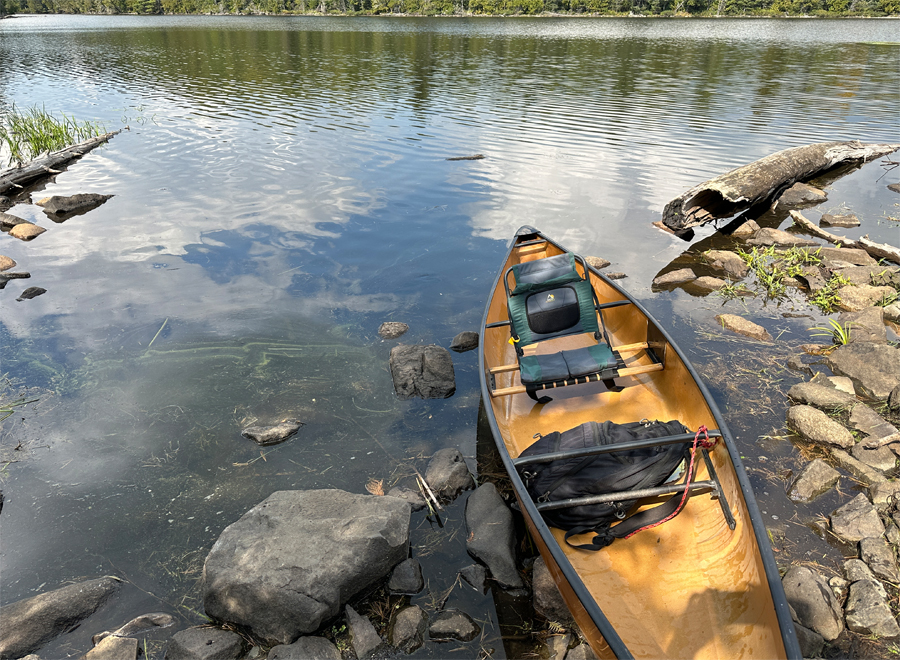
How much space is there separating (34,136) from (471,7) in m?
106

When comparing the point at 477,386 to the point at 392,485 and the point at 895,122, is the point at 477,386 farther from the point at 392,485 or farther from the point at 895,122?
the point at 895,122

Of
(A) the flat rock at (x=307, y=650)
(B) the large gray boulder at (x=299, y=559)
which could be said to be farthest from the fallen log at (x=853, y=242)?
(A) the flat rock at (x=307, y=650)

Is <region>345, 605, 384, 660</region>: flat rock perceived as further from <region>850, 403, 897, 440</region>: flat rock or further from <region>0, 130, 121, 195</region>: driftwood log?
<region>0, 130, 121, 195</region>: driftwood log

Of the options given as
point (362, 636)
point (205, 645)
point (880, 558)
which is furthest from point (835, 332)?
point (205, 645)

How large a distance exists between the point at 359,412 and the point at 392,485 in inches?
54.4

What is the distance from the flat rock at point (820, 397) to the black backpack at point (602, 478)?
2540 millimetres

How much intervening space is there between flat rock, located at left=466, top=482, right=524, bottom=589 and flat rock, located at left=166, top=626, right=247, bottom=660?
205 cm

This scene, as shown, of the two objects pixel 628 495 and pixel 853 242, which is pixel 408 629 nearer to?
pixel 628 495

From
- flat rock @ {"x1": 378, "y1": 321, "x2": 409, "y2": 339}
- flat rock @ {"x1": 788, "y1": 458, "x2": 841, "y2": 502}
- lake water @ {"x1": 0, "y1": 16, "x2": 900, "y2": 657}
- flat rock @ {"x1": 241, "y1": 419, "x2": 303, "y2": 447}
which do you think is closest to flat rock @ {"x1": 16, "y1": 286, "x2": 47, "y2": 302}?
lake water @ {"x1": 0, "y1": 16, "x2": 900, "y2": 657}

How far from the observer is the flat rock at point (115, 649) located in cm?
385

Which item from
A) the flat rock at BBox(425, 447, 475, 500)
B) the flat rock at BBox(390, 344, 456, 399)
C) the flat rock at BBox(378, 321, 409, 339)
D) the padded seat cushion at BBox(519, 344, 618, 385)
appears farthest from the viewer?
the flat rock at BBox(378, 321, 409, 339)

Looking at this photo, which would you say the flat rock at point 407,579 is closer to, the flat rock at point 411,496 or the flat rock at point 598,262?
the flat rock at point 411,496

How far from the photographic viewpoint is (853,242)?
1088 cm

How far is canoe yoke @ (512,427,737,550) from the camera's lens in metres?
4.45
